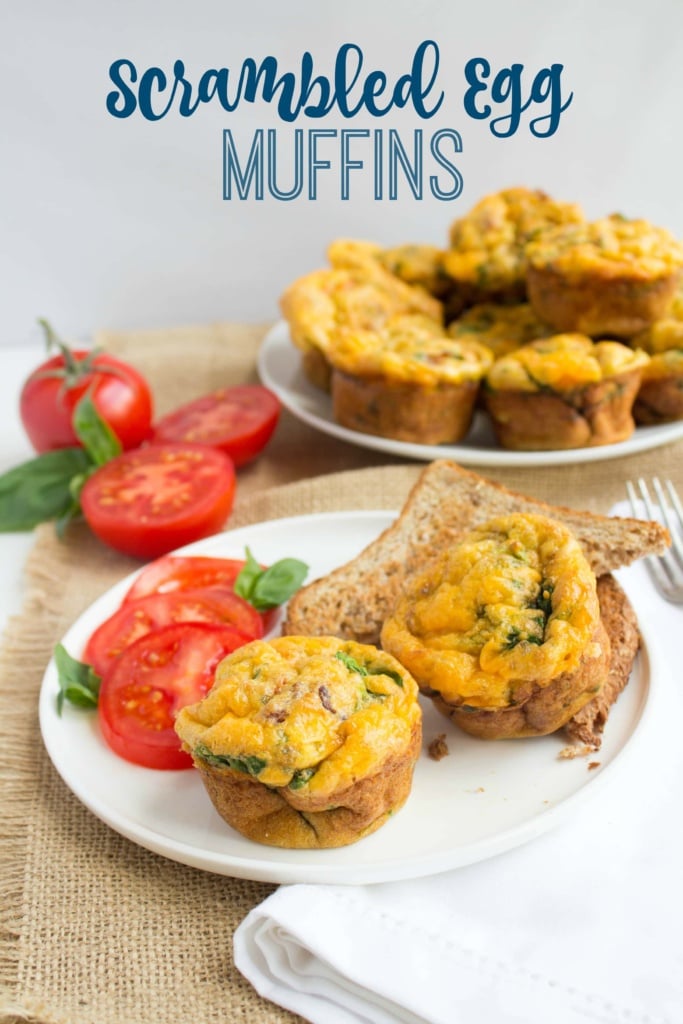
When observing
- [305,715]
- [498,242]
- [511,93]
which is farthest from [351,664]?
[511,93]

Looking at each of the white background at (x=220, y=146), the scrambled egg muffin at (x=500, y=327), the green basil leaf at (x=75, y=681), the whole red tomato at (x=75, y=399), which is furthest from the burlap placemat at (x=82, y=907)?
the white background at (x=220, y=146)

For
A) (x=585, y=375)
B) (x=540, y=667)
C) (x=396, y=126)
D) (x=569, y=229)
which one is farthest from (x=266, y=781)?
(x=396, y=126)

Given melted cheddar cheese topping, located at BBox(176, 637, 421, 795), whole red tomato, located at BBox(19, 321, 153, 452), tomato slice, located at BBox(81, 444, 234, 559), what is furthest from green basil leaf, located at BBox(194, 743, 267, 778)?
whole red tomato, located at BBox(19, 321, 153, 452)

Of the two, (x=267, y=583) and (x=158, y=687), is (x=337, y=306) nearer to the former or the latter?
(x=267, y=583)

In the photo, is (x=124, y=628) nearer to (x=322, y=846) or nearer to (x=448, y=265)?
(x=322, y=846)

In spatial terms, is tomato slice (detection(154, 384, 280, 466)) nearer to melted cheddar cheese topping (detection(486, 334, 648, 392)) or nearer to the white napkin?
melted cheddar cheese topping (detection(486, 334, 648, 392))
